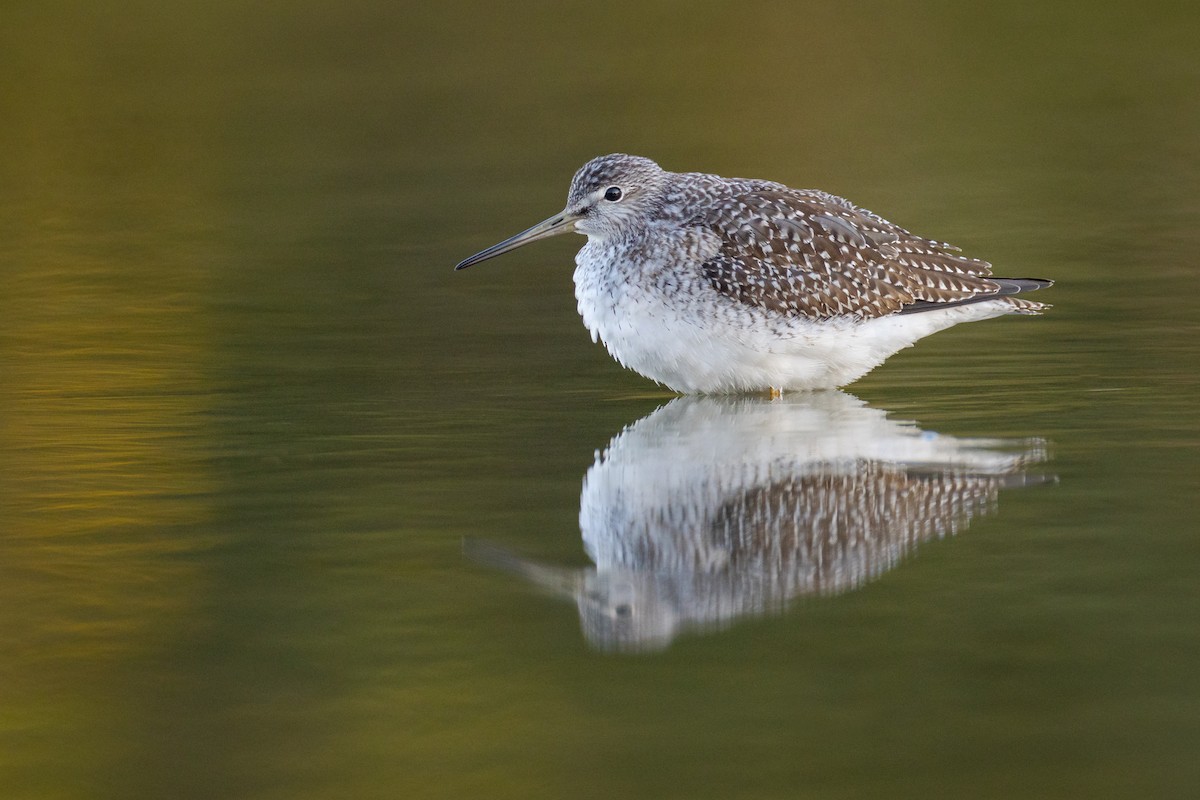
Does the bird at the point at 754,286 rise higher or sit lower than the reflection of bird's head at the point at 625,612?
higher

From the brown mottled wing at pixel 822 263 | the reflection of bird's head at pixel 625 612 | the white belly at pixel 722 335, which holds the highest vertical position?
the brown mottled wing at pixel 822 263

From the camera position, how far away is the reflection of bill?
6.61 metres

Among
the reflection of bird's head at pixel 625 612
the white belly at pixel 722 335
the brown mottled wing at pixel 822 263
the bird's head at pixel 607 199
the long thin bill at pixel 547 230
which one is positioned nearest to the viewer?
the reflection of bird's head at pixel 625 612

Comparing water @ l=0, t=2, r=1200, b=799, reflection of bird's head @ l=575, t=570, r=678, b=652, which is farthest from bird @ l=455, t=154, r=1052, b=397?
reflection of bird's head @ l=575, t=570, r=678, b=652

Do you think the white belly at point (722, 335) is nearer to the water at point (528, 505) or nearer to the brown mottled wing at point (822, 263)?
the brown mottled wing at point (822, 263)

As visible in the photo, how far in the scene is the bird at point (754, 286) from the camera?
1015cm

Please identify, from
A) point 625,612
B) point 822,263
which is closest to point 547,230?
point 822,263

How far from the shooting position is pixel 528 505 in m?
7.92

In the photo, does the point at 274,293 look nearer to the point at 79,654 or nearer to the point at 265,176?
the point at 265,176

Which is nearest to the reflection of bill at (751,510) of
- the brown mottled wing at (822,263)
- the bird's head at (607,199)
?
the brown mottled wing at (822,263)

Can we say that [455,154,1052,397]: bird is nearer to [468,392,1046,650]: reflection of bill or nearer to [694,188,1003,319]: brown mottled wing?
[694,188,1003,319]: brown mottled wing

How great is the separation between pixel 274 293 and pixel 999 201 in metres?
7.14

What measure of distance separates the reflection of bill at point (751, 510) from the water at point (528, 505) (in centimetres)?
3

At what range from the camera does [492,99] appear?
24.1 metres
